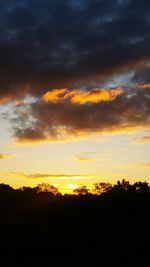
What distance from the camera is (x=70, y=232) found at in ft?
144

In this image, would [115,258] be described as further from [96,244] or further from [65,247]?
[65,247]

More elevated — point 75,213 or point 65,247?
point 75,213

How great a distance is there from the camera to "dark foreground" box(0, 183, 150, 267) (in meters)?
40.3

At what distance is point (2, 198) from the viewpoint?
5044 cm

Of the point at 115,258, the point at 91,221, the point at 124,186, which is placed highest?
the point at 124,186

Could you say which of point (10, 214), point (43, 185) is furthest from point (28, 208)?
point (43, 185)

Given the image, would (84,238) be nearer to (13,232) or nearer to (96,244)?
(96,244)

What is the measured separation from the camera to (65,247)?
42.8 meters

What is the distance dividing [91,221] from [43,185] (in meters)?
42.2

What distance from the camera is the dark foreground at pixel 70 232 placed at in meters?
40.3

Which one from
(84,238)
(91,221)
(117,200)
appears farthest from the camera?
(117,200)

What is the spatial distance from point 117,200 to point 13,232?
62.9 ft

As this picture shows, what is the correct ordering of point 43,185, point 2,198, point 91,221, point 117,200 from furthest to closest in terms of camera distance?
point 43,185, point 117,200, point 2,198, point 91,221

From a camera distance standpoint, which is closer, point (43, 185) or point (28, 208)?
point (28, 208)
